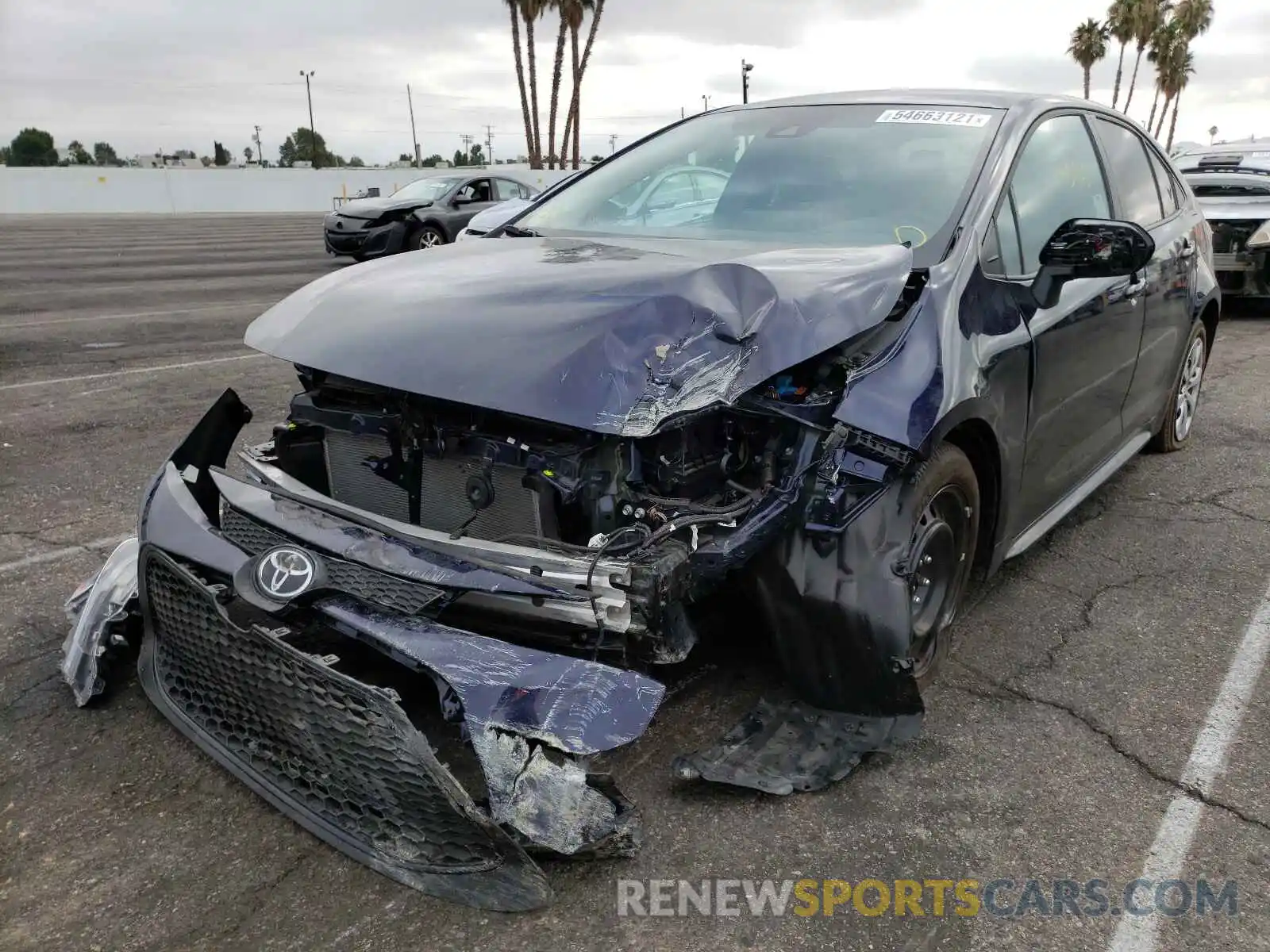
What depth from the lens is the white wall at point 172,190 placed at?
127ft

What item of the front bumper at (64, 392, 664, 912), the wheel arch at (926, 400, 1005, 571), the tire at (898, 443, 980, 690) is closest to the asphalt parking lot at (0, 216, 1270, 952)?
the front bumper at (64, 392, 664, 912)

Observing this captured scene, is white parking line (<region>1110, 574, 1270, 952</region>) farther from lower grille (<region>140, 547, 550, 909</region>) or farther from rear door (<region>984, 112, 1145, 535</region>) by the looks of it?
lower grille (<region>140, 547, 550, 909</region>)

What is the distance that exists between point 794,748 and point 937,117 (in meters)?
2.31

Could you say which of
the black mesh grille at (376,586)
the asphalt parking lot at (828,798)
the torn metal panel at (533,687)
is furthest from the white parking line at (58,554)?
the torn metal panel at (533,687)

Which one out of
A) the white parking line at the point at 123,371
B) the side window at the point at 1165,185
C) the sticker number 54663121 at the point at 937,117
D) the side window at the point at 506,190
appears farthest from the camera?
the side window at the point at 506,190

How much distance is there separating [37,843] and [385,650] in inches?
40.2

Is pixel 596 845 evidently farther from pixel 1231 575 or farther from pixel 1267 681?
pixel 1231 575

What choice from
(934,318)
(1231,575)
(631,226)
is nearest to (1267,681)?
(1231,575)

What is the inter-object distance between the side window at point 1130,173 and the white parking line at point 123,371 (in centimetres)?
545

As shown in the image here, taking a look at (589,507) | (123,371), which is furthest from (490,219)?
(589,507)

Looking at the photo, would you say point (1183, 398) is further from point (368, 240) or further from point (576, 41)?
point (576, 41)

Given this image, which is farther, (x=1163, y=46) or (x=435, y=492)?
(x=1163, y=46)

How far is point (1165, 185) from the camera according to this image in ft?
16.3

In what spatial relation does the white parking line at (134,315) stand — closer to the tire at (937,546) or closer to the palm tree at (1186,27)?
the tire at (937,546)
